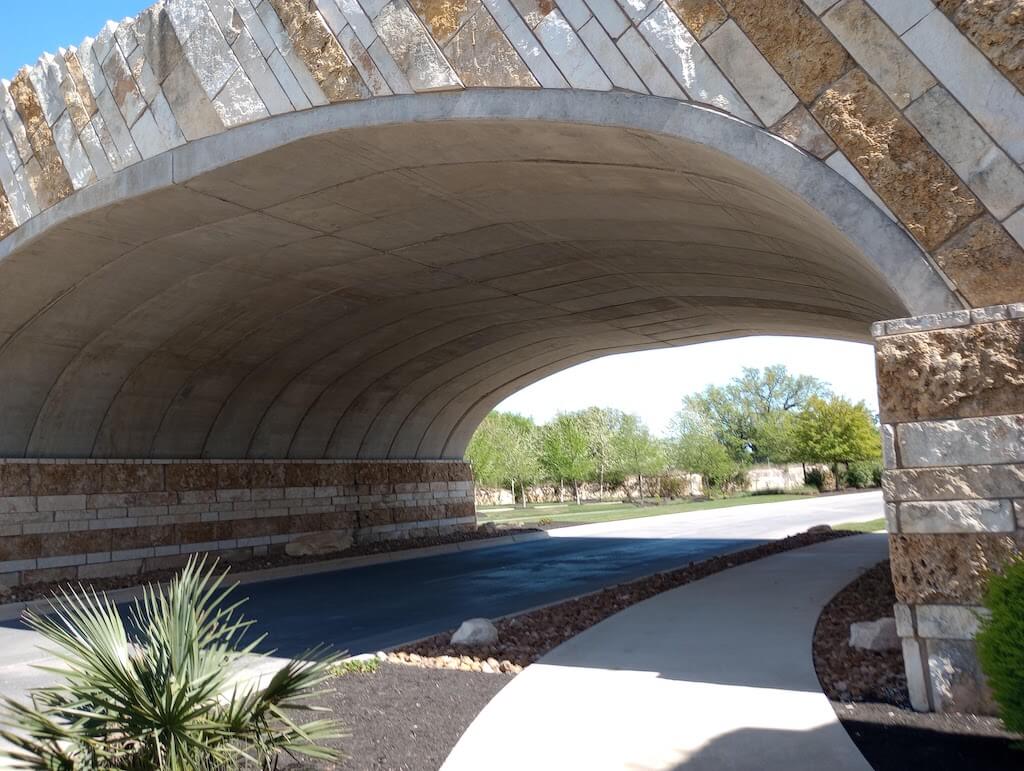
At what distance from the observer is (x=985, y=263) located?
6812 millimetres

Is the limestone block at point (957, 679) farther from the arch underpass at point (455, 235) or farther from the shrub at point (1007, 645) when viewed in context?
the shrub at point (1007, 645)

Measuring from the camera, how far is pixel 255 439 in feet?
70.8

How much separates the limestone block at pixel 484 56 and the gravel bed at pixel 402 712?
18.5 ft

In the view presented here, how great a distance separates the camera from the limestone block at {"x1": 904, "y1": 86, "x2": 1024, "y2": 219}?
6741 mm

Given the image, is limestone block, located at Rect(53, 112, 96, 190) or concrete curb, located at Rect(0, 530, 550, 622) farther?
concrete curb, located at Rect(0, 530, 550, 622)

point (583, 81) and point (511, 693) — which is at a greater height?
point (583, 81)

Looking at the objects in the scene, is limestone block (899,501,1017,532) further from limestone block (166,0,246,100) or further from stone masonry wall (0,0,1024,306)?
limestone block (166,0,246,100)

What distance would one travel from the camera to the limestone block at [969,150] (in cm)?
674

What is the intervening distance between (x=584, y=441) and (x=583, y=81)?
58757mm

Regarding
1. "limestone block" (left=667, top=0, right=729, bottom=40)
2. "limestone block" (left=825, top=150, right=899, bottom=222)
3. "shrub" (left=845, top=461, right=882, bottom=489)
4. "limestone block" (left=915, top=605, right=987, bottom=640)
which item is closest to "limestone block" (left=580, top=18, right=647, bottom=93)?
"limestone block" (left=667, top=0, right=729, bottom=40)

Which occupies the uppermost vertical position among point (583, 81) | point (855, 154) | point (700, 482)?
point (583, 81)

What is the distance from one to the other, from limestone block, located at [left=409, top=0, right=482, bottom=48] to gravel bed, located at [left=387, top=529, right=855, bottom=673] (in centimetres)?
622

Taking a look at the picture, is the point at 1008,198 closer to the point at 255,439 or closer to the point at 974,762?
the point at 974,762

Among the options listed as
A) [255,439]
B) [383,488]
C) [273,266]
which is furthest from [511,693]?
[383,488]
